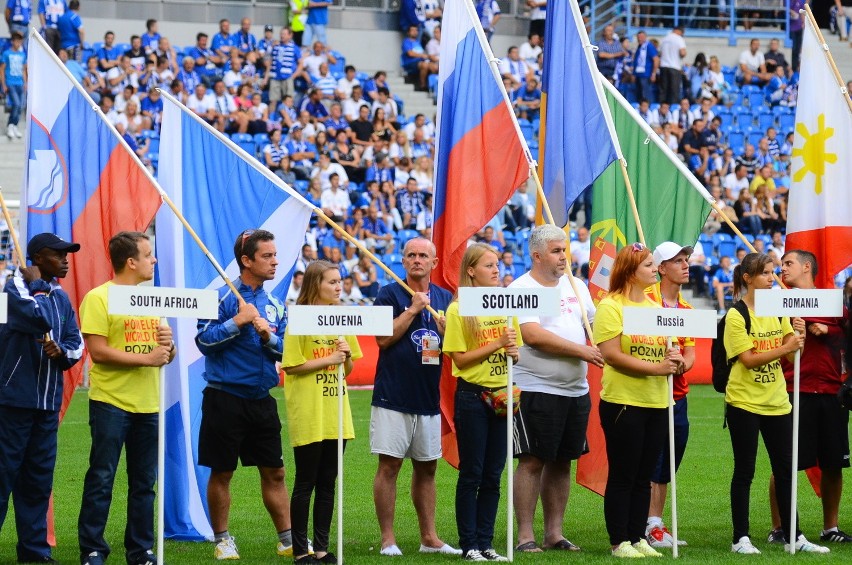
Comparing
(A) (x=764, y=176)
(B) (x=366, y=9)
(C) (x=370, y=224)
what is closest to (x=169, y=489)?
(C) (x=370, y=224)

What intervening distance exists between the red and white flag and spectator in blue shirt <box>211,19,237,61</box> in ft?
52.8

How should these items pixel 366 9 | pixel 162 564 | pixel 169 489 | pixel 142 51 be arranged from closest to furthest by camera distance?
pixel 162 564 < pixel 169 489 < pixel 142 51 < pixel 366 9

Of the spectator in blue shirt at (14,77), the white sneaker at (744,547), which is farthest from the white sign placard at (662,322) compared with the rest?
the spectator in blue shirt at (14,77)

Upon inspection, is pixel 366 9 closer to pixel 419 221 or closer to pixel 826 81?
pixel 419 221

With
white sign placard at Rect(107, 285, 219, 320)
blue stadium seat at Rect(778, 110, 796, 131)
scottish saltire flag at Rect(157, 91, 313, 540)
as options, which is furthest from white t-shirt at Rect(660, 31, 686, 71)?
white sign placard at Rect(107, 285, 219, 320)

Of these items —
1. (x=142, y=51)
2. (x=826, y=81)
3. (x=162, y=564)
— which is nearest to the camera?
(x=162, y=564)

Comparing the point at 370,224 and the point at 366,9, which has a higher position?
the point at 366,9

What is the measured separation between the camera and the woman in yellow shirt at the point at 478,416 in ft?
28.9

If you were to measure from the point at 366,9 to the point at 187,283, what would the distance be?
20662 mm

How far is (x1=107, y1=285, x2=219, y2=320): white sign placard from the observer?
26.0ft

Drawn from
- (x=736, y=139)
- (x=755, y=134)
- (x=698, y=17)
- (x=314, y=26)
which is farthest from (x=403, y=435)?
(x=698, y=17)

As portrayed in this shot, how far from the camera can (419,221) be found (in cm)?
2327

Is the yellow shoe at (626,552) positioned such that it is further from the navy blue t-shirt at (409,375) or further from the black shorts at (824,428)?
the black shorts at (824,428)

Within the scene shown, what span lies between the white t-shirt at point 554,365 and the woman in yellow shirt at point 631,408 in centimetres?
22
